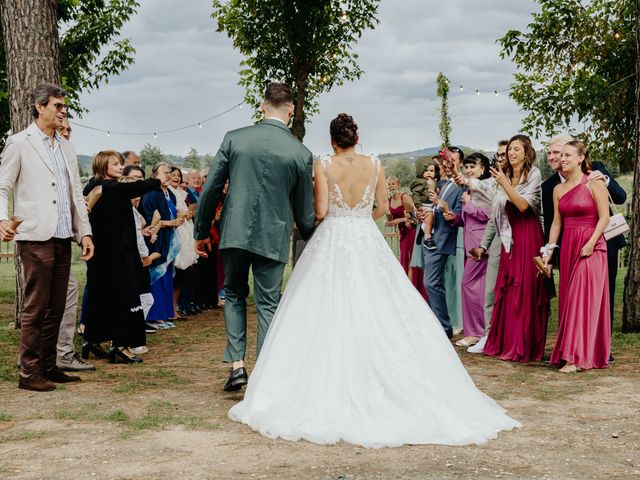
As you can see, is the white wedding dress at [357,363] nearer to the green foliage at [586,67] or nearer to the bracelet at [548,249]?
the bracelet at [548,249]

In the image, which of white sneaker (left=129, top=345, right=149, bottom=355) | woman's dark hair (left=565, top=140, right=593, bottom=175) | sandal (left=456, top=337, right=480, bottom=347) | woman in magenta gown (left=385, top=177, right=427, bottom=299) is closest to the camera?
woman's dark hair (left=565, top=140, right=593, bottom=175)

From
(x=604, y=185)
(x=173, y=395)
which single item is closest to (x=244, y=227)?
(x=173, y=395)

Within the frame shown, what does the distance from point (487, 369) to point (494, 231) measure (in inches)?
70.3

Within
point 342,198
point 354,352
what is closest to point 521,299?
point 342,198

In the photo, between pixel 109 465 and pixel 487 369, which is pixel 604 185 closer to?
pixel 487 369

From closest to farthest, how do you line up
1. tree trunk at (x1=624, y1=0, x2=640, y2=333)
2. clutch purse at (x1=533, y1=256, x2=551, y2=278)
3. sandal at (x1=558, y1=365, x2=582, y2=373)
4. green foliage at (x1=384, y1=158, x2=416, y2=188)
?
sandal at (x1=558, y1=365, x2=582, y2=373) → clutch purse at (x1=533, y1=256, x2=551, y2=278) → tree trunk at (x1=624, y1=0, x2=640, y2=333) → green foliage at (x1=384, y1=158, x2=416, y2=188)

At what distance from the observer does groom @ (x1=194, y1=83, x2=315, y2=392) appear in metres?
5.89

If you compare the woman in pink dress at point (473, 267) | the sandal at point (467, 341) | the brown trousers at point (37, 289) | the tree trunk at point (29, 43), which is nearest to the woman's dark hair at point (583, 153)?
the woman in pink dress at point (473, 267)

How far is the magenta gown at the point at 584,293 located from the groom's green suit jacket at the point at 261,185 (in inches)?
117

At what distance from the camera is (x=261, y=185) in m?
5.90

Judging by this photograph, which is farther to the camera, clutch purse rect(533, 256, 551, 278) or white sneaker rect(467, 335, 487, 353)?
white sneaker rect(467, 335, 487, 353)

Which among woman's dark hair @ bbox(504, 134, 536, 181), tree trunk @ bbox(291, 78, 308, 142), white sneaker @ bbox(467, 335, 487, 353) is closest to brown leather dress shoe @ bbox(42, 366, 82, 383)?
white sneaker @ bbox(467, 335, 487, 353)

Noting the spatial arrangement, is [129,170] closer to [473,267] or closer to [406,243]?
[473,267]

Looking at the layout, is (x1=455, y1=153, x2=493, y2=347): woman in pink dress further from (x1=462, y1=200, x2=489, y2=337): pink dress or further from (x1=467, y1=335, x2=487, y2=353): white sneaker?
(x1=467, y1=335, x2=487, y2=353): white sneaker
